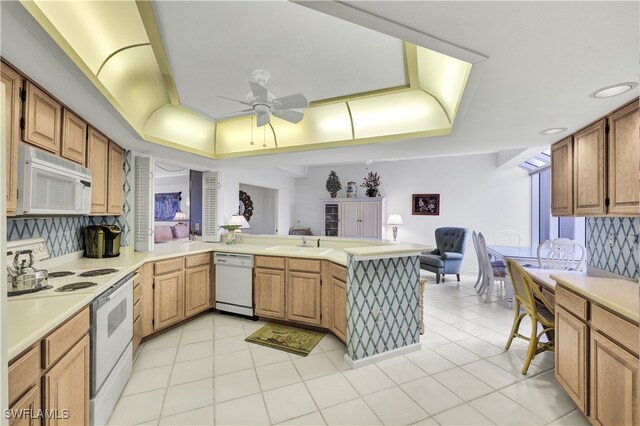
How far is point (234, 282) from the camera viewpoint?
3.44 metres

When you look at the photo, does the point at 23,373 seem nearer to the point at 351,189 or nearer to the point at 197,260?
the point at 197,260

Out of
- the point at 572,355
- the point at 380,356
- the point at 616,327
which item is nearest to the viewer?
the point at 616,327

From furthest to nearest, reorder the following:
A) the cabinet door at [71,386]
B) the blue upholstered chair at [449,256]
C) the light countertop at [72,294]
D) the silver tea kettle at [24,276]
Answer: the blue upholstered chair at [449,256] → the silver tea kettle at [24,276] → the cabinet door at [71,386] → the light countertop at [72,294]

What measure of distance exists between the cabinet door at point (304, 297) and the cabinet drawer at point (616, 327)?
2.15m

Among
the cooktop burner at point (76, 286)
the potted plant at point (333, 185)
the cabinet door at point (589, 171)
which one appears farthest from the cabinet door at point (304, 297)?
the potted plant at point (333, 185)

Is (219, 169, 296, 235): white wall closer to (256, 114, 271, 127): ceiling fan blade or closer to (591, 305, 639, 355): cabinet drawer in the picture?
(256, 114, 271, 127): ceiling fan blade

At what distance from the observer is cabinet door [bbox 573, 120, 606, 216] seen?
7.13 feet

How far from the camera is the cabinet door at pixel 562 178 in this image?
2.59 metres

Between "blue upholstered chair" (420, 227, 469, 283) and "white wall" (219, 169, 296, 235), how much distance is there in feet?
12.0

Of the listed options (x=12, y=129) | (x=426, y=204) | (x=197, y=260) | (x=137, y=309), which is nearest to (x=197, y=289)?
(x=197, y=260)

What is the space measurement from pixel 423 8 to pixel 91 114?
2.48 m

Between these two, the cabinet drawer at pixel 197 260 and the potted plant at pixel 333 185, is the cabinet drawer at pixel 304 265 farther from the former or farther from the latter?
the potted plant at pixel 333 185

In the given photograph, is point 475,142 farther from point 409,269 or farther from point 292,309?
point 292,309

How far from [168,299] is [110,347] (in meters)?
1.24
